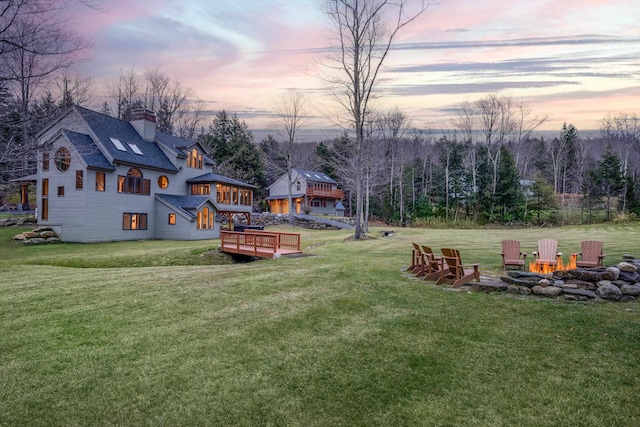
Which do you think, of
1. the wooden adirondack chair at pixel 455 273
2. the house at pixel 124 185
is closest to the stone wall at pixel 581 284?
the wooden adirondack chair at pixel 455 273

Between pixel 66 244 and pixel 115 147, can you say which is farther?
pixel 115 147

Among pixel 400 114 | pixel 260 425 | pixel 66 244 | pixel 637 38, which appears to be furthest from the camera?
pixel 400 114

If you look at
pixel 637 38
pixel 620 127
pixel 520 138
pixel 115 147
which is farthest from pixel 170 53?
pixel 620 127

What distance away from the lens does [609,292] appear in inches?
301

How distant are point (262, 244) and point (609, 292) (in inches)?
529

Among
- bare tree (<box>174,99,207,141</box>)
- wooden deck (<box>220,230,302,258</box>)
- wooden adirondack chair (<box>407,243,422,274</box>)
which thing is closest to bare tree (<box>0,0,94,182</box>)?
wooden deck (<box>220,230,302,258</box>)

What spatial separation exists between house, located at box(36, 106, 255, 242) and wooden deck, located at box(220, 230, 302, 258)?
1086 cm

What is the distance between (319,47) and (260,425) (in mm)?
26329

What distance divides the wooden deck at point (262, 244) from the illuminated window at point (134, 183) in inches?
497

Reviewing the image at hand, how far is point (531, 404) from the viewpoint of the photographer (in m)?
4.15

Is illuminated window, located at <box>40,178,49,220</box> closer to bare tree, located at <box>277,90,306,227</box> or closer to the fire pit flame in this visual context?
bare tree, located at <box>277,90,306,227</box>

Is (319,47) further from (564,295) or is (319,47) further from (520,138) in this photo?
(520,138)

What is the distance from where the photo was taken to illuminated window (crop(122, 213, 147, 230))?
27.7 meters

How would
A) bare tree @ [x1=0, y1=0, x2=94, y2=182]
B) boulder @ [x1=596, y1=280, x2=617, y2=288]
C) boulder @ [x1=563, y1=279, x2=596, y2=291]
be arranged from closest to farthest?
boulder @ [x1=596, y1=280, x2=617, y2=288]
boulder @ [x1=563, y1=279, x2=596, y2=291]
bare tree @ [x1=0, y1=0, x2=94, y2=182]
